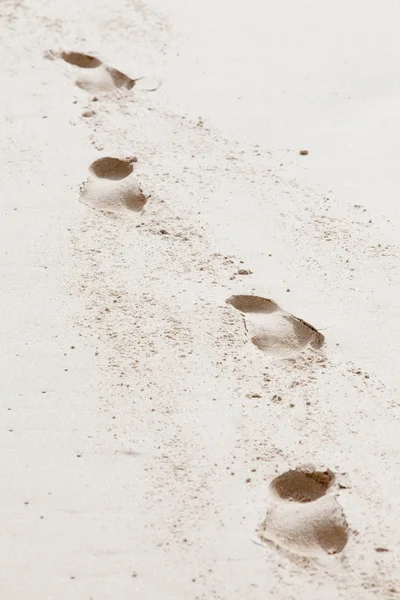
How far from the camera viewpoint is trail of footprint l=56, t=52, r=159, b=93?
12.3 ft

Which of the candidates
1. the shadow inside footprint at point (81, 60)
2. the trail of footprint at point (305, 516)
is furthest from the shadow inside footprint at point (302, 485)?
the shadow inside footprint at point (81, 60)

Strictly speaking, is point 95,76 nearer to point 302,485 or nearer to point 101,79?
point 101,79

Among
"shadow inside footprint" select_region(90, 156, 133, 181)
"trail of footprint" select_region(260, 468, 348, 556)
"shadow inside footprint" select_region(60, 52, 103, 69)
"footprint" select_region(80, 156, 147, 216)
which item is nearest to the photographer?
"trail of footprint" select_region(260, 468, 348, 556)

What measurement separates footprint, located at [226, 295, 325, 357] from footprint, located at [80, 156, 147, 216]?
1.96 feet

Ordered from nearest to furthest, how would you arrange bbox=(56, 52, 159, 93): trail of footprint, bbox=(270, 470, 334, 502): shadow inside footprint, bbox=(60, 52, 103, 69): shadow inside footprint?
bbox=(270, 470, 334, 502): shadow inside footprint, bbox=(56, 52, 159, 93): trail of footprint, bbox=(60, 52, 103, 69): shadow inside footprint

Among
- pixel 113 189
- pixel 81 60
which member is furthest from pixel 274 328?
pixel 81 60

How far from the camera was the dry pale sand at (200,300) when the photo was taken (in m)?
2.16

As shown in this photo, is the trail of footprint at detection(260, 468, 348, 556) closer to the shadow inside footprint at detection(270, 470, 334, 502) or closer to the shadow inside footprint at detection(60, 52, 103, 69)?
the shadow inside footprint at detection(270, 470, 334, 502)

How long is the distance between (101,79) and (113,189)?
75 centimetres

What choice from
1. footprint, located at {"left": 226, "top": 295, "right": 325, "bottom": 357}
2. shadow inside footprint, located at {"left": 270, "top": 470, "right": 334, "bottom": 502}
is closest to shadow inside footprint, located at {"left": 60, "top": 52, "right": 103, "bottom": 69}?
footprint, located at {"left": 226, "top": 295, "right": 325, "bottom": 357}

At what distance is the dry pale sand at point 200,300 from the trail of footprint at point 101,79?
0.01 metres

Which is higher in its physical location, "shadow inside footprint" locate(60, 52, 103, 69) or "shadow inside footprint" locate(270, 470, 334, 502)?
"shadow inside footprint" locate(60, 52, 103, 69)

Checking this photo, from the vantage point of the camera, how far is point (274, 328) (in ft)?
8.97

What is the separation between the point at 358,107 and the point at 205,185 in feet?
2.53
